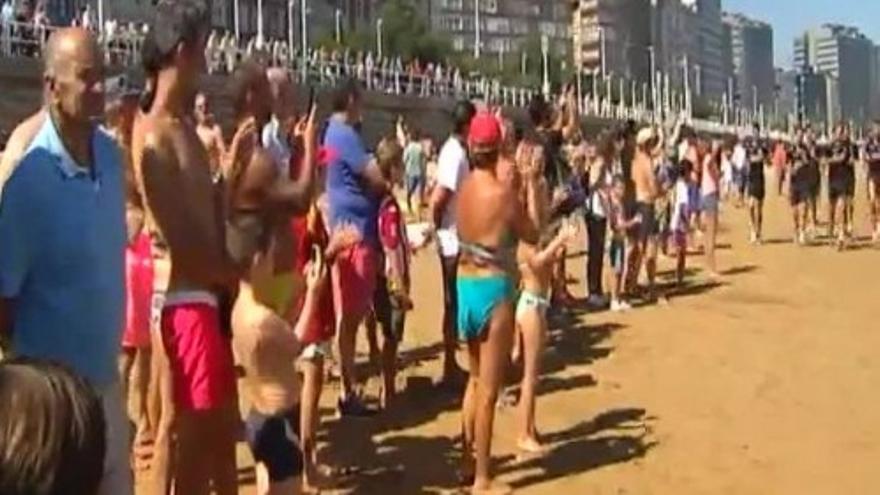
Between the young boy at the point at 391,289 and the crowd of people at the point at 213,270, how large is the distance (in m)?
0.02

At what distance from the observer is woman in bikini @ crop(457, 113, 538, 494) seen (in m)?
6.94

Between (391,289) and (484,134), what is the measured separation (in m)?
2.36

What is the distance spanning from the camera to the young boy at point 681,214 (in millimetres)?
16609

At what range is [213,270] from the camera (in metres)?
4.83

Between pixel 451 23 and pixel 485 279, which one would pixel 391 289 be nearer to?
pixel 485 279

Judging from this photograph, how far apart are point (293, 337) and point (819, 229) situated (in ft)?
71.0

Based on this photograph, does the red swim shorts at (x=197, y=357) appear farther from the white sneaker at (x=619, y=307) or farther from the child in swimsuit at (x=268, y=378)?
the white sneaker at (x=619, y=307)

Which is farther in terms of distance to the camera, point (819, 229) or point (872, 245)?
point (819, 229)

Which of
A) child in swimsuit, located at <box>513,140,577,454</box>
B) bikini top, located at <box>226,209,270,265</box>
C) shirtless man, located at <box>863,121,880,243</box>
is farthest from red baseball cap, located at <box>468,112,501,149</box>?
shirtless man, located at <box>863,121,880,243</box>

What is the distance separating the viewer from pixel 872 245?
2264 centimetres

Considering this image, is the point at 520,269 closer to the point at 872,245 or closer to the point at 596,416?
the point at 596,416

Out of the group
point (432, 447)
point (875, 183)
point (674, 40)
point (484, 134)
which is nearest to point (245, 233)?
point (484, 134)

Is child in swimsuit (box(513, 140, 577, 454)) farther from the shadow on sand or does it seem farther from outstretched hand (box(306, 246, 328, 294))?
outstretched hand (box(306, 246, 328, 294))

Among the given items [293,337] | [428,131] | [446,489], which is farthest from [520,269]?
[428,131]
